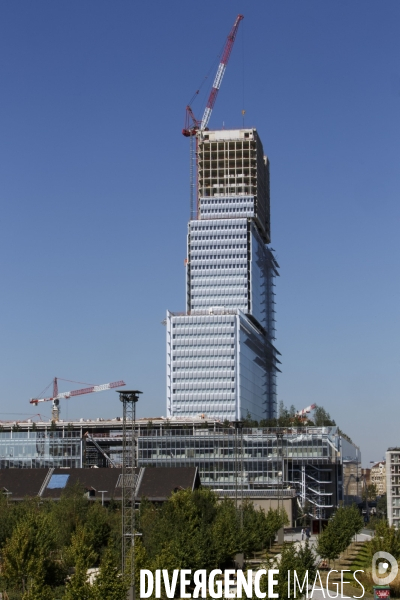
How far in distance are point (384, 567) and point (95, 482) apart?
3048 inches

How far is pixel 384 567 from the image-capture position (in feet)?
299

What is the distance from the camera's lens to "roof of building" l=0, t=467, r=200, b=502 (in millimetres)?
155462

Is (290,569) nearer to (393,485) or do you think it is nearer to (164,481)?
(164,481)

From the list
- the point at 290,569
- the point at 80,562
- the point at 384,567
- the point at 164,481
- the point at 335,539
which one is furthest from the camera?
the point at 164,481

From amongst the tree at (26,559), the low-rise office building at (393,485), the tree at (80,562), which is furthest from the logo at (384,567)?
the low-rise office building at (393,485)

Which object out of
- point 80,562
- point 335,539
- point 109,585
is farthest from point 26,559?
point 335,539

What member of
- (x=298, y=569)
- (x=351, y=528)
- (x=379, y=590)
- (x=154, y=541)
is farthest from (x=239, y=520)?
(x=298, y=569)

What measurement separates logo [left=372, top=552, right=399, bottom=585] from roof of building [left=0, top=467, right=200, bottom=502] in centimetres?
6294

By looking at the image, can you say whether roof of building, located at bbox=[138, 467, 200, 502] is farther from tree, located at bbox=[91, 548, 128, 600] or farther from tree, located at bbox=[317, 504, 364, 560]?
tree, located at bbox=[91, 548, 128, 600]

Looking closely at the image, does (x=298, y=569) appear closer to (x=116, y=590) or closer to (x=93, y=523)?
(x=116, y=590)

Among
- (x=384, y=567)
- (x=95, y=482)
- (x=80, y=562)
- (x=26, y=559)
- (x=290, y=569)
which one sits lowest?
(x=384, y=567)

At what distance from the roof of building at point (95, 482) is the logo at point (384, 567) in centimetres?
6294

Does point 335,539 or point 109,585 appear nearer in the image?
point 109,585

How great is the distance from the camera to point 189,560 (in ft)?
270
